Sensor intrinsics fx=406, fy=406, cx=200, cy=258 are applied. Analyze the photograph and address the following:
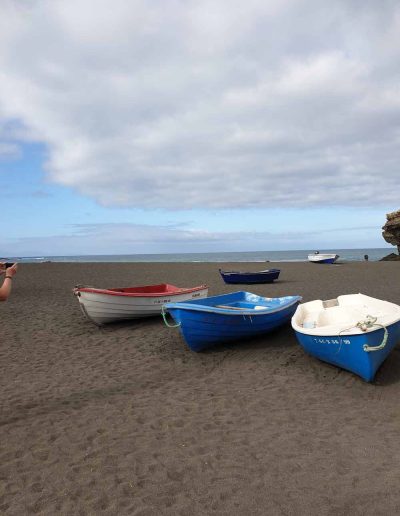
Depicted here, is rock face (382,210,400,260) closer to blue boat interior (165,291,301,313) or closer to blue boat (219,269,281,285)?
blue boat (219,269,281,285)

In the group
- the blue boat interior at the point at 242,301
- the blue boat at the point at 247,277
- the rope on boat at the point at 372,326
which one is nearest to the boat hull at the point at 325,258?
the blue boat at the point at 247,277

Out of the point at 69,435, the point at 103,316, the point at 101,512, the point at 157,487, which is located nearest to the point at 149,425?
the point at 69,435

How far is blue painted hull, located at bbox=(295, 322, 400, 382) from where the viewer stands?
25.3 ft

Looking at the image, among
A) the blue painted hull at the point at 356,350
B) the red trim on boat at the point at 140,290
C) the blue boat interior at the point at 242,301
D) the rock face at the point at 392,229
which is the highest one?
the rock face at the point at 392,229

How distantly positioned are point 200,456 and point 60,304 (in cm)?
1481

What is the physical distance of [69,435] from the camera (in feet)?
20.4

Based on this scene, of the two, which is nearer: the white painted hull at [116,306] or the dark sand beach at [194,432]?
the dark sand beach at [194,432]

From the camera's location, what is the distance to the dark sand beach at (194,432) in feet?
15.3

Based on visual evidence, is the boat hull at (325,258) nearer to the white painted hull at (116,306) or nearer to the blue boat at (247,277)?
the blue boat at (247,277)

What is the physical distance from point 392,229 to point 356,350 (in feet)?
171

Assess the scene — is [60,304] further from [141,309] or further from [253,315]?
[253,315]

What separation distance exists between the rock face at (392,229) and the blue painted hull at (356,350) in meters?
49.5

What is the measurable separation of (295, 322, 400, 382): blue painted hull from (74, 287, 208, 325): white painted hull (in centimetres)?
666

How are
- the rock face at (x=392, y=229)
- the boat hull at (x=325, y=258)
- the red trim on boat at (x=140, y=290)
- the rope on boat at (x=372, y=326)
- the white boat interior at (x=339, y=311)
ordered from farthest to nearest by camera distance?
1. the rock face at (x=392, y=229)
2. the boat hull at (x=325, y=258)
3. the red trim on boat at (x=140, y=290)
4. the white boat interior at (x=339, y=311)
5. the rope on boat at (x=372, y=326)
